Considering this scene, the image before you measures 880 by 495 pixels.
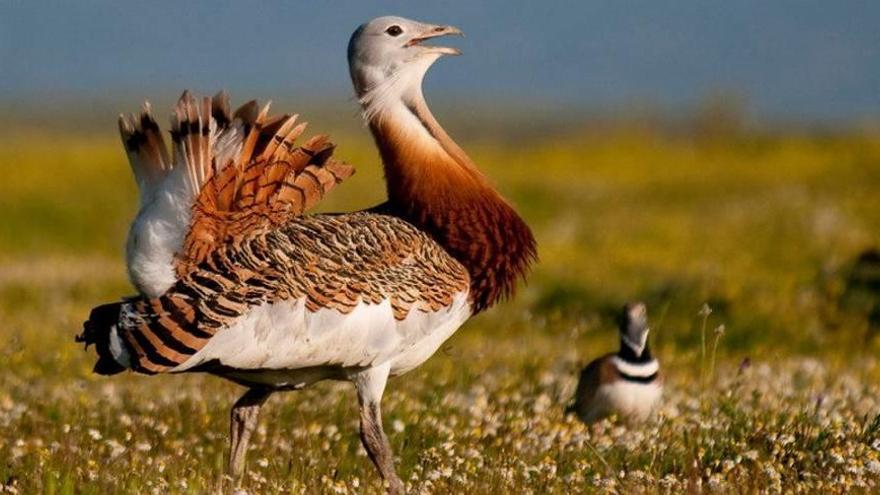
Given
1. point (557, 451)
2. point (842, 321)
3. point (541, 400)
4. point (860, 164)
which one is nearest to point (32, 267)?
point (842, 321)

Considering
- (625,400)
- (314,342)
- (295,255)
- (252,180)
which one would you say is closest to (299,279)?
(295,255)

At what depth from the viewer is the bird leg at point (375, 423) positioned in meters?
5.28

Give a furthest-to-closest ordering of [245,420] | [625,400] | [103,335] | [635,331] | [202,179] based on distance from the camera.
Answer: [635,331] < [625,400] < [245,420] < [202,179] < [103,335]

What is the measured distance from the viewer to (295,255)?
5227 millimetres

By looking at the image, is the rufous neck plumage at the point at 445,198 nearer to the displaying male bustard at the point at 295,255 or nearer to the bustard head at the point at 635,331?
the displaying male bustard at the point at 295,255

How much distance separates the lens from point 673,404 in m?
6.59

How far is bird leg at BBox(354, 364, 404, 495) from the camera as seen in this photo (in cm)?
528

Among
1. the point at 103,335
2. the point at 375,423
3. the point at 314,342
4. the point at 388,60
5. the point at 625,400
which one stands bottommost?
the point at 625,400

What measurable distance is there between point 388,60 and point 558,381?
2089mm

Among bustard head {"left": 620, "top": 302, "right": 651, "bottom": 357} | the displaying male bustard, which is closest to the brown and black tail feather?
the displaying male bustard

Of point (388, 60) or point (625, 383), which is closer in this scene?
point (388, 60)

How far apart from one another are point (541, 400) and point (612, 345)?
9.88 ft

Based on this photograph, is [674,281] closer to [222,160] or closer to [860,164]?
[222,160]

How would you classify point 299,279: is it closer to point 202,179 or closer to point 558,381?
point 202,179
